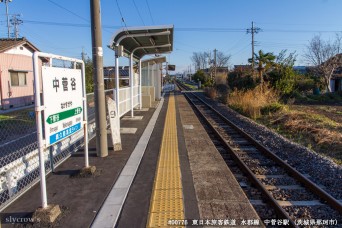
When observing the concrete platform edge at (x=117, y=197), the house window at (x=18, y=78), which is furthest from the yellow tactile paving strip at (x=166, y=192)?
the house window at (x=18, y=78)

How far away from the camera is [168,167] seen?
19.0 feet

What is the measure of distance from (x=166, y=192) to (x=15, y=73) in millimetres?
20273

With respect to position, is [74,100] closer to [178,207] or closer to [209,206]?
[178,207]

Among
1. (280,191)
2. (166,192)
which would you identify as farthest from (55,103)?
(280,191)

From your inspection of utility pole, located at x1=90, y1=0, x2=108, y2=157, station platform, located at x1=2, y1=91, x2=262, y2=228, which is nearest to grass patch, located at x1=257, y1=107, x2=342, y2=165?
station platform, located at x1=2, y1=91, x2=262, y2=228

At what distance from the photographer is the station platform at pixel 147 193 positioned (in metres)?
3.68

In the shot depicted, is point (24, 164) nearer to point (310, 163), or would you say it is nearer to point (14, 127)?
point (310, 163)

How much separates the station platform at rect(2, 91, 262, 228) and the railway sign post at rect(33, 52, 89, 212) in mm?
649

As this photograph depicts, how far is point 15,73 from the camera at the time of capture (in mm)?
20656

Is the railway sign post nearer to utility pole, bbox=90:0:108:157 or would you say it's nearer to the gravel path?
utility pole, bbox=90:0:108:157

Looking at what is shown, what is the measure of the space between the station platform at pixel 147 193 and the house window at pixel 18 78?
55.1 feet

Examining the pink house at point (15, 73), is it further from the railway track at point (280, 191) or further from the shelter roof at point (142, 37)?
the railway track at point (280, 191)

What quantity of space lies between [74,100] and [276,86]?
18144mm

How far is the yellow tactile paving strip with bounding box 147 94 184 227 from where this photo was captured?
3713mm
